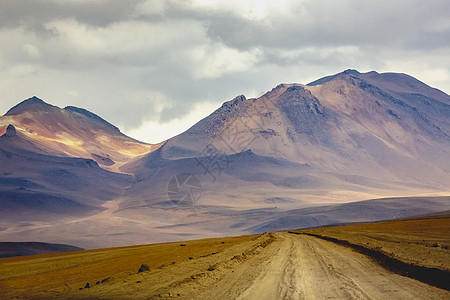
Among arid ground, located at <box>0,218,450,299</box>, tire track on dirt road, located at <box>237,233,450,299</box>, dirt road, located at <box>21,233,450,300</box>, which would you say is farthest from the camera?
arid ground, located at <box>0,218,450,299</box>

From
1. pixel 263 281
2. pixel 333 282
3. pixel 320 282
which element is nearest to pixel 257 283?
pixel 263 281

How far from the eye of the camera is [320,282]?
15.0 metres

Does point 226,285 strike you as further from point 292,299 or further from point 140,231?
point 140,231

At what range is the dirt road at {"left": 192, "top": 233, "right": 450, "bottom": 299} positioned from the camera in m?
13.1

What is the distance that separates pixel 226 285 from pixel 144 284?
104 inches

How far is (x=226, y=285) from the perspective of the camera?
15.3m

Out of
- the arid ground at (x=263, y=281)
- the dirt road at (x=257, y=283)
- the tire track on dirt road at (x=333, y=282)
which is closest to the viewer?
the tire track on dirt road at (x=333, y=282)

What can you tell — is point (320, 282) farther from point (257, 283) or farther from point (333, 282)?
point (257, 283)

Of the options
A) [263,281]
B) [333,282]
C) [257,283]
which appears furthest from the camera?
[263,281]

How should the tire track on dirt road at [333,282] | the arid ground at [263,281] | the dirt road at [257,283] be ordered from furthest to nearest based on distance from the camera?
the arid ground at [263,281]
the dirt road at [257,283]
the tire track on dirt road at [333,282]

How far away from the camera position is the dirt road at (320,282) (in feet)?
42.8

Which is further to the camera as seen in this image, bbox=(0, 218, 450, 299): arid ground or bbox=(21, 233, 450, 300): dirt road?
bbox=(0, 218, 450, 299): arid ground

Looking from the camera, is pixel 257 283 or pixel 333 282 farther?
pixel 257 283

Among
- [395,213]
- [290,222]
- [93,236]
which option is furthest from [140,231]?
[395,213]
